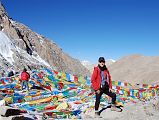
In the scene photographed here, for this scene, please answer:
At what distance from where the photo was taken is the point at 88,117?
1077 cm

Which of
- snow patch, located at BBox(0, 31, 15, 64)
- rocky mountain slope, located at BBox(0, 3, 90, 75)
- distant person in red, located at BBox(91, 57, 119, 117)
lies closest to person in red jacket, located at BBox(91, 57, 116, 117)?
distant person in red, located at BBox(91, 57, 119, 117)

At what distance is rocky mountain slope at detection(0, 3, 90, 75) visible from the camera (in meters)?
40.5

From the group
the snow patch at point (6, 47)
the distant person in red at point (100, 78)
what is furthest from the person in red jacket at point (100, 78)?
the snow patch at point (6, 47)

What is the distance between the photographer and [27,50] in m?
49.2

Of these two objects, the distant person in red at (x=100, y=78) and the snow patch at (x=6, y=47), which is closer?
the distant person in red at (x=100, y=78)

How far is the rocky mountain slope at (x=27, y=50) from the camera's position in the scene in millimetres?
40500

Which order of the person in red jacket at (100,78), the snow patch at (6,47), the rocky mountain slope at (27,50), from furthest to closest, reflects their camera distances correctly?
the rocky mountain slope at (27,50), the snow patch at (6,47), the person in red jacket at (100,78)

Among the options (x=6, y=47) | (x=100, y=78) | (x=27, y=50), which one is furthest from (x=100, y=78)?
(x=27, y=50)

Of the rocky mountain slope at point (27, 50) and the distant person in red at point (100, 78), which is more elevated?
the rocky mountain slope at point (27, 50)

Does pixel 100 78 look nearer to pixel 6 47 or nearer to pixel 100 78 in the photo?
pixel 100 78

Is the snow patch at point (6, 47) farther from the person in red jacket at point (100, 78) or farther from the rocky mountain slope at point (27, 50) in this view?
the person in red jacket at point (100, 78)

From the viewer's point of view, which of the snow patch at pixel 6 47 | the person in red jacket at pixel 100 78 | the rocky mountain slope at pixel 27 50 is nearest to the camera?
the person in red jacket at pixel 100 78

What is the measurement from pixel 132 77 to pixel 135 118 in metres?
58.8

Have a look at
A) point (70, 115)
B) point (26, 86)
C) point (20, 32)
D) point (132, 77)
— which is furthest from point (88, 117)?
point (132, 77)
